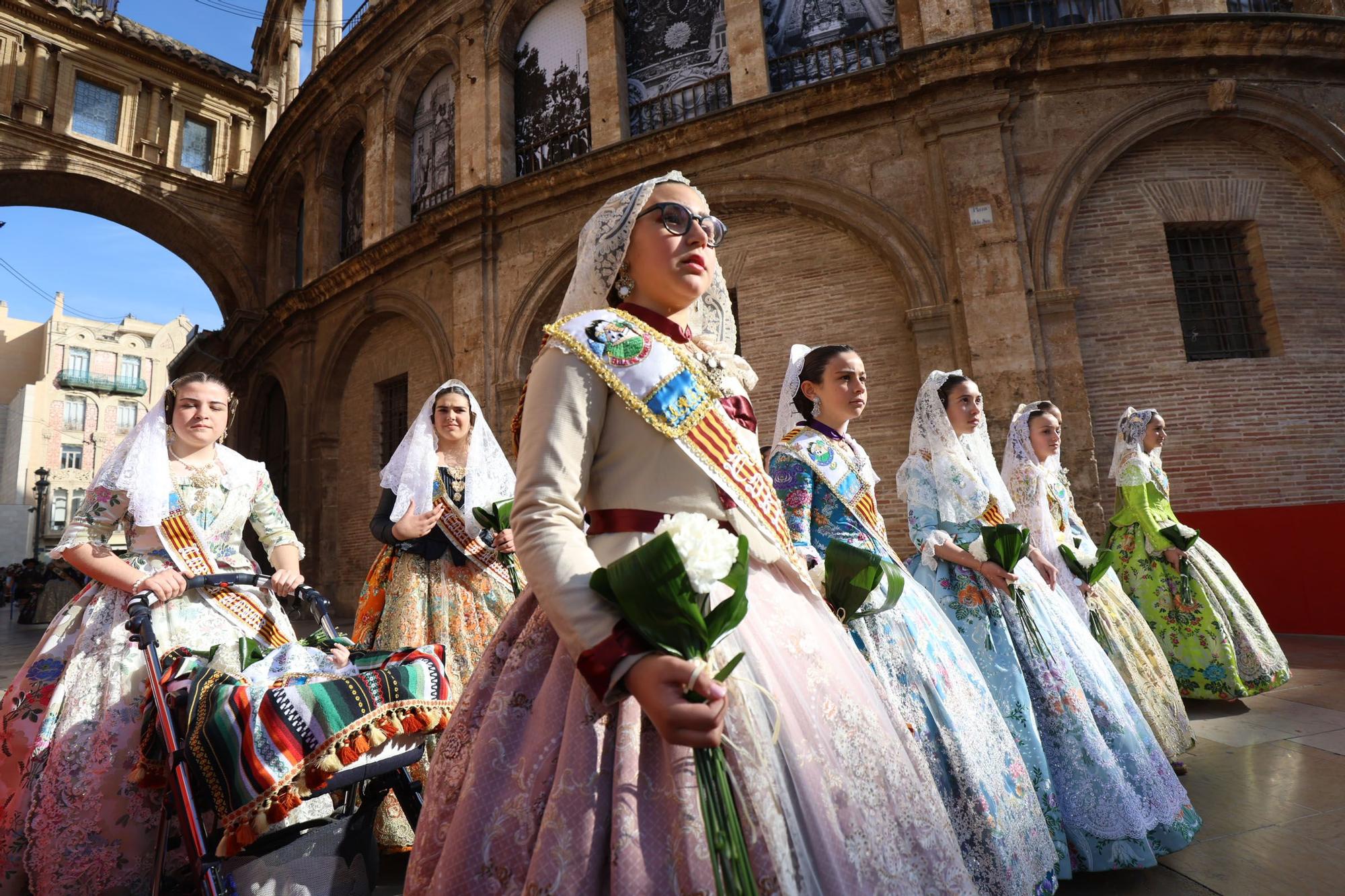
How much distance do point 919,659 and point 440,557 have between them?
245 cm

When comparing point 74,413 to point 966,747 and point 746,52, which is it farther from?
point 966,747

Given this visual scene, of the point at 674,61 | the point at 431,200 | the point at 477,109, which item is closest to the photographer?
the point at 674,61

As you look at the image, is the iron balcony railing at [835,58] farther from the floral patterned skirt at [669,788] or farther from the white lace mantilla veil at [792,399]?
the floral patterned skirt at [669,788]

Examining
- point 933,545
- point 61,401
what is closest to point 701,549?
point 933,545

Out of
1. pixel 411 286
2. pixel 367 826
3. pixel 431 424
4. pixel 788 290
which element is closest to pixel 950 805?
pixel 367 826

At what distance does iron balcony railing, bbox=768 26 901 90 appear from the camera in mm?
10094

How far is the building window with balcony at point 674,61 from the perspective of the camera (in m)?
11.0

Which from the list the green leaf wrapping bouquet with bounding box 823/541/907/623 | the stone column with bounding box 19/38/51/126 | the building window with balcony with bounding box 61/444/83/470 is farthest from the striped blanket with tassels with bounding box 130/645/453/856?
the building window with balcony with bounding box 61/444/83/470

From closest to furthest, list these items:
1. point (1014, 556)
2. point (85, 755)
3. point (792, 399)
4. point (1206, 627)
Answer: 1. point (85, 755)
2. point (1014, 556)
3. point (792, 399)
4. point (1206, 627)

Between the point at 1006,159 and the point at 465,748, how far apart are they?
9670 mm

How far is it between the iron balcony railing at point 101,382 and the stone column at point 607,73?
40659 mm

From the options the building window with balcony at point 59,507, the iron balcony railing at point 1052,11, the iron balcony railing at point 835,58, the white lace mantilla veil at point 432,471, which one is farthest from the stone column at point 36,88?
the building window with balcony at point 59,507

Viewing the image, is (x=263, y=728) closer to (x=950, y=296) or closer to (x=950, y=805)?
(x=950, y=805)

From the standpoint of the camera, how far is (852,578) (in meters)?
2.00
